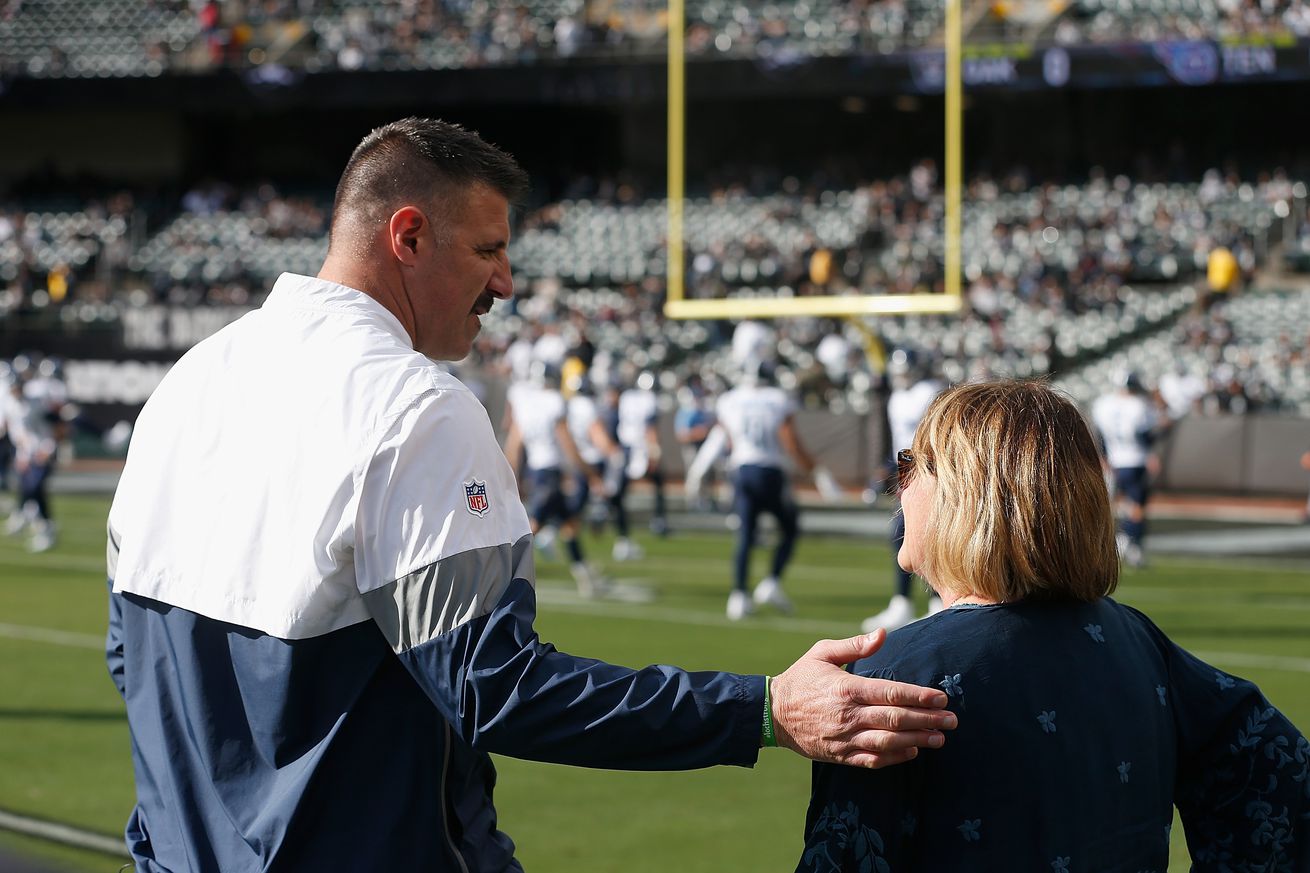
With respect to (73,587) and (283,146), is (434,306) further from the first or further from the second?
(283,146)

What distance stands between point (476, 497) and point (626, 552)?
45.7 feet

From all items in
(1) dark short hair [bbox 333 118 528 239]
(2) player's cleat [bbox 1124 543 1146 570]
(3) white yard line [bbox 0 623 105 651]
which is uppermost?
(1) dark short hair [bbox 333 118 528 239]

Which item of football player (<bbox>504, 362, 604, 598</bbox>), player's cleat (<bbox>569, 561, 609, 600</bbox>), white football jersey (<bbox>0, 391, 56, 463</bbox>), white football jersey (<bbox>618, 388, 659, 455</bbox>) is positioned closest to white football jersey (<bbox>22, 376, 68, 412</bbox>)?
white football jersey (<bbox>0, 391, 56, 463</bbox>)

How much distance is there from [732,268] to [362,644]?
28299mm

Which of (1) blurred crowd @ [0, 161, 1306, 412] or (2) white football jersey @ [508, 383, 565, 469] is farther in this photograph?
(1) blurred crowd @ [0, 161, 1306, 412]

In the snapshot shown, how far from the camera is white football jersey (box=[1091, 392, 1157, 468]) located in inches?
601

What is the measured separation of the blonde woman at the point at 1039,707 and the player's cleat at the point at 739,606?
9.13 metres

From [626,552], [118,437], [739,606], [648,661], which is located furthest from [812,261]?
[648,661]

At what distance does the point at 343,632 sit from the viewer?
2203 mm

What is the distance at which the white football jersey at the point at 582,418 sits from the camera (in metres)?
16.4

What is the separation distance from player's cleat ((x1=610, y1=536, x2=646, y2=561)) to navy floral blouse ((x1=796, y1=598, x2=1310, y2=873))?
534 inches

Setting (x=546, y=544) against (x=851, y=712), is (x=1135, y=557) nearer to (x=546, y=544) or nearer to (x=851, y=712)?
(x=546, y=544)

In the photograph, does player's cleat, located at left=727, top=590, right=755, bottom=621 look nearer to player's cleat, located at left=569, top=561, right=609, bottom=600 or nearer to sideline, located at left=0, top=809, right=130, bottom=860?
player's cleat, located at left=569, top=561, right=609, bottom=600

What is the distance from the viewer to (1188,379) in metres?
23.5
